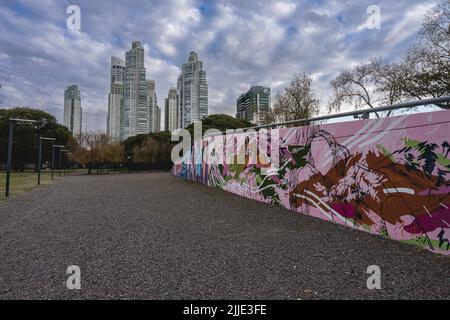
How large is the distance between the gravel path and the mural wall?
1.06ft

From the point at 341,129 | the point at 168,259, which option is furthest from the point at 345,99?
the point at 168,259

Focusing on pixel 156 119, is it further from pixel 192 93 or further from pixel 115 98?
pixel 192 93

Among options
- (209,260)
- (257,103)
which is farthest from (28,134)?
(209,260)

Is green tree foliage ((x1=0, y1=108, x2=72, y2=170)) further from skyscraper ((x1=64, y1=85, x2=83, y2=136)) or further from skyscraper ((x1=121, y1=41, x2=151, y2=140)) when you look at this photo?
skyscraper ((x1=121, y1=41, x2=151, y2=140))

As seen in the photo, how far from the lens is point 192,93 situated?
45.0 m

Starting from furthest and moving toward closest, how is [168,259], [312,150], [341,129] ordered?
[312,150], [341,129], [168,259]

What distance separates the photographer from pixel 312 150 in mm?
6027

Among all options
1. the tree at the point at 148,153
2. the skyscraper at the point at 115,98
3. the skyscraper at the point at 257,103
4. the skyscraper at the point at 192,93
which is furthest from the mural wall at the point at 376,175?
the skyscraper at the point at 192,93

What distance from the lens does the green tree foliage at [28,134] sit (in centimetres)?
4216

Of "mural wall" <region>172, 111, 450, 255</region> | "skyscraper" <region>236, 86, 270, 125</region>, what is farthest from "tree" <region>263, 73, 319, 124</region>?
"mural wall" <region>172, 111, 450, 255</region>

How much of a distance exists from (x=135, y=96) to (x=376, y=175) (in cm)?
4902

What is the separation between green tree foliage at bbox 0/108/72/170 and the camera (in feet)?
138
